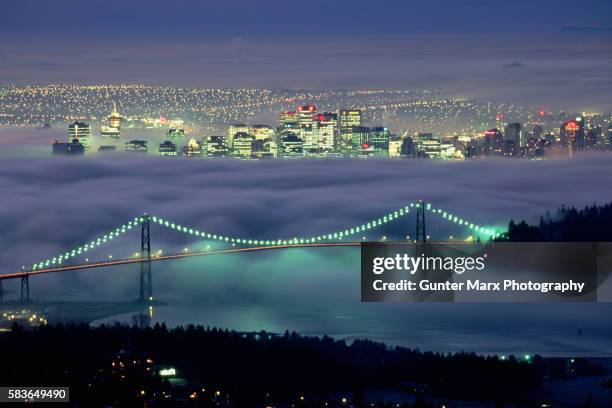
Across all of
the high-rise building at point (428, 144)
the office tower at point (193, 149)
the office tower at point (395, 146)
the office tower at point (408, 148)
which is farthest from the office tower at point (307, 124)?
the high-rise building at point (428, 144)

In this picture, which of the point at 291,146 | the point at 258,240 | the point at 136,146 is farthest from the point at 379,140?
the point at 258,240

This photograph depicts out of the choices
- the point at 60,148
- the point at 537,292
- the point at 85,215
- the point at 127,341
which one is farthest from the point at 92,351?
the point at 60,148

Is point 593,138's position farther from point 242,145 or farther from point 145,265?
point 145,265

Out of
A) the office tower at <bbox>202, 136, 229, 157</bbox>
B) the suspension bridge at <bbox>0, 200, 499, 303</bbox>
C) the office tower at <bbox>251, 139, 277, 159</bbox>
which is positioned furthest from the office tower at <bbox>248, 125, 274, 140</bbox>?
the suspension bridge at <bbox>0, 200, 499, 303</bbox>

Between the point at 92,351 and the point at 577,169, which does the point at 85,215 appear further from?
the point at 92,351

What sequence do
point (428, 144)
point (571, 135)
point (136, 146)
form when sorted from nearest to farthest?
point (571, 135)
point (136, 146)
point (428, 144)

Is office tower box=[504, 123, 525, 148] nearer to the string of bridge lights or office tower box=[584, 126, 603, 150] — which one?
office tower box=[584, 126, 603, 150]
